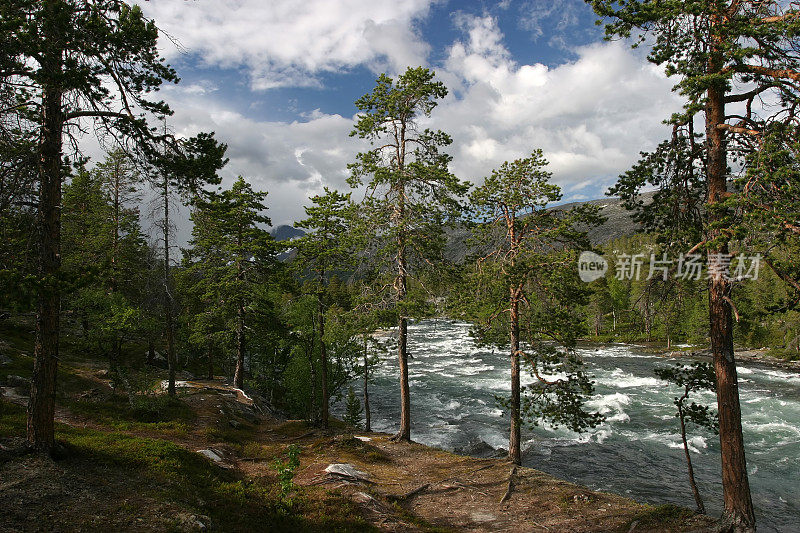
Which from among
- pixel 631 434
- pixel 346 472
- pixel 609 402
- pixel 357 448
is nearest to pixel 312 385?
pixel 357 448

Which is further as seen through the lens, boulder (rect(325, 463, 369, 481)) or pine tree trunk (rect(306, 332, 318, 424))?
pine tree trunk (rect(306, 332, 318, 424))

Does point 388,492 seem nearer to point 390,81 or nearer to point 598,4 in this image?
point 598,4

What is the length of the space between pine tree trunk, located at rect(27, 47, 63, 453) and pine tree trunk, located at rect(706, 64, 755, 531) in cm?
1331

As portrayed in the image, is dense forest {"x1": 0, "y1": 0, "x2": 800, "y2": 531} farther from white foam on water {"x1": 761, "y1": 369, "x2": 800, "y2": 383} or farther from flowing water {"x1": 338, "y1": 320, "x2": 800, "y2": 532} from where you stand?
white foam on water {"x1": 761, "y1": 369, "x2": 800, "y2": 383}

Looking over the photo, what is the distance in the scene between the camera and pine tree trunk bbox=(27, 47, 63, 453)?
7680 mm

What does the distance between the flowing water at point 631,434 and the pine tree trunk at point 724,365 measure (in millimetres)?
10874

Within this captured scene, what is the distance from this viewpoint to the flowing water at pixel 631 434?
1955 cm

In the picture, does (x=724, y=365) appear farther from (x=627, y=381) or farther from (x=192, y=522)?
(x=627, y=381)

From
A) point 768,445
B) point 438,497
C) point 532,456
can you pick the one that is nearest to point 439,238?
point 438,497

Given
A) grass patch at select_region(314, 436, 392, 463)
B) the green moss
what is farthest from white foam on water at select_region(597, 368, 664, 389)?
the green moss

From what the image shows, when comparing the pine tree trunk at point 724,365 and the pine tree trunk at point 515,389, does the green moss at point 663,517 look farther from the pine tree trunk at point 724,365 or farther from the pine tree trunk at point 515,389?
the pine tree trunk at point 515,389

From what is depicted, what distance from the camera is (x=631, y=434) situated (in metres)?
26.8

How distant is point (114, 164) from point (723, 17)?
1387 inches

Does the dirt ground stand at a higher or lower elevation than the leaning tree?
lower
